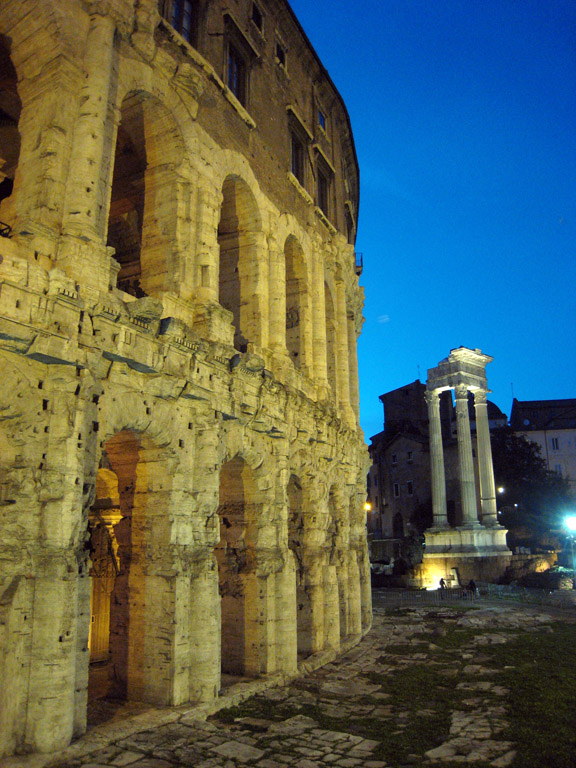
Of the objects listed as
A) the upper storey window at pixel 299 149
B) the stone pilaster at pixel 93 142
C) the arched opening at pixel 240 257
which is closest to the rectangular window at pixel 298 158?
the upper storey window at pixel 299 149

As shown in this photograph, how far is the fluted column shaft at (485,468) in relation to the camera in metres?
34.6

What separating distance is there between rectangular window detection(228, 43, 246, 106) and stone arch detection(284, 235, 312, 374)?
3.59 m

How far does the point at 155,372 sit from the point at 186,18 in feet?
25.7

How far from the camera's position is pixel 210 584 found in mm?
9031

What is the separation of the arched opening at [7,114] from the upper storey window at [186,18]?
10.2 feet

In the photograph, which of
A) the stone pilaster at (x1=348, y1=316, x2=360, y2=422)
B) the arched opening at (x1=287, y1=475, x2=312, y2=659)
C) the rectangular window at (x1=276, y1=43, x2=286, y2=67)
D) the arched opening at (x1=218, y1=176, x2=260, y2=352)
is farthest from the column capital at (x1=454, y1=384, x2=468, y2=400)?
the arched opening at (x1=218, y1=176, x2=260, y2=352)

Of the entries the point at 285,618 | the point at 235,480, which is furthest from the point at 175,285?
the point at 285,618

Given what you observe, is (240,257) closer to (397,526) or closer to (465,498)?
(465,498)

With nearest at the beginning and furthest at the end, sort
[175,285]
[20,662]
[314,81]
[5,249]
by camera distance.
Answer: [20,662], [5,249], [175,285], [314,81]

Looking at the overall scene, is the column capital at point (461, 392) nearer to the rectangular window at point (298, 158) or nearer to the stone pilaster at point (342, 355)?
the stone pilaster at point (342, 355)

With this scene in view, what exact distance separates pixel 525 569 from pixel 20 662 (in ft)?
101

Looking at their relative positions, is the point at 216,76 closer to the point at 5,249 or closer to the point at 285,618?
the point at 5,249

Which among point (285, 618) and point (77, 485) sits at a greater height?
point (77, 485)

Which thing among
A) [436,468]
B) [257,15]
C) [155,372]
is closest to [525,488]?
[436,468]
